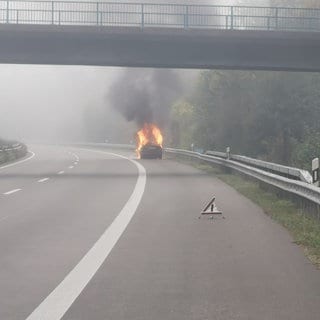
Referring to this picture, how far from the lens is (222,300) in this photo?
539 cm

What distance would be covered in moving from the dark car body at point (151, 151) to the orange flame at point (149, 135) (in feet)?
20.4

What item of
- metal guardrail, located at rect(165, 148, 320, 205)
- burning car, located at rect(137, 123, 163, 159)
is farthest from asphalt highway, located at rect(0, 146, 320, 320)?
burning car, located at rect(137, 123, 163, 159)

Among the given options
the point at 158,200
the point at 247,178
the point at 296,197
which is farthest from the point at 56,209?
the point at 247,178

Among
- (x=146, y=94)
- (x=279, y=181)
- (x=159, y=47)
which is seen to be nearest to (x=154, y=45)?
(x=159, y=47)

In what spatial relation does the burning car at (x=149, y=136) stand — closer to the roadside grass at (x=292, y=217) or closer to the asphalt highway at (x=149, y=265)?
the roadside grass at (x=292, y=217)

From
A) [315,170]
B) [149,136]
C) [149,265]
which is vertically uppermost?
[315,170]

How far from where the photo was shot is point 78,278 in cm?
621

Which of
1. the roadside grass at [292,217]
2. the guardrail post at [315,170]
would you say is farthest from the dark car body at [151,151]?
the guardrail post at [315,170]

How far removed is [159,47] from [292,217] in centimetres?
1721

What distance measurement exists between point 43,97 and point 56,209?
11522 cm

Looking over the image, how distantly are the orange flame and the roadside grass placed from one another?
3096cm

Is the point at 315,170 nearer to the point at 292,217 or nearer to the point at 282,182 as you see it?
the point at 282,182

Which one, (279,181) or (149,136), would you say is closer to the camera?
(279,181)

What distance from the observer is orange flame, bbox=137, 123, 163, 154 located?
4922cm
